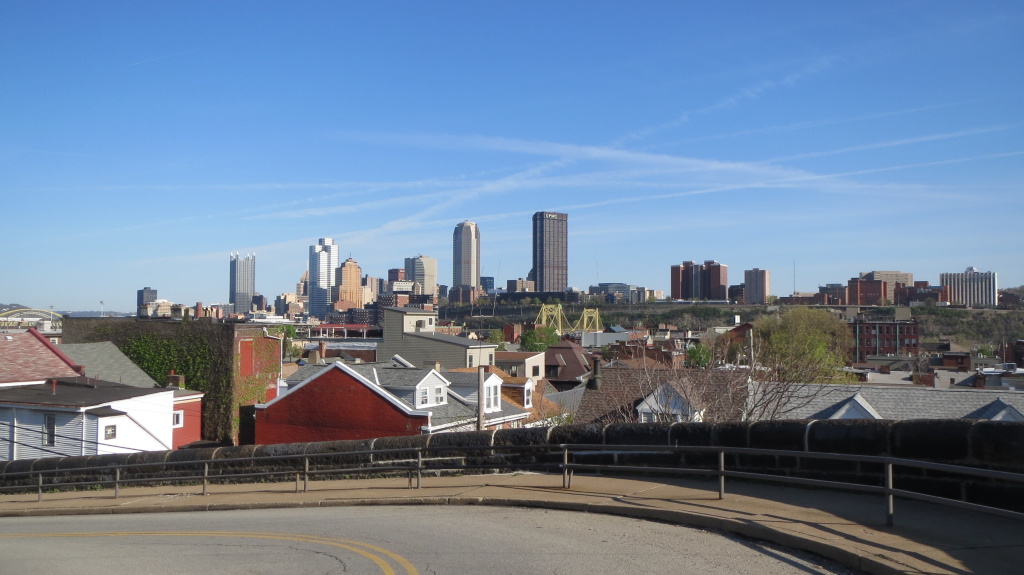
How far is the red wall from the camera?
3381 cm

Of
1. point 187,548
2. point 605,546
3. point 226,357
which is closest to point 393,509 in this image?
point 187,548

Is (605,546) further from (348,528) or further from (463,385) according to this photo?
(463,385)

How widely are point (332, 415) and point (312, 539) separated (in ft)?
81.2

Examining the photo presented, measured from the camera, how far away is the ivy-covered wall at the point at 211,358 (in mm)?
44531

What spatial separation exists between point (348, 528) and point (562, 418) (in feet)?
96.9

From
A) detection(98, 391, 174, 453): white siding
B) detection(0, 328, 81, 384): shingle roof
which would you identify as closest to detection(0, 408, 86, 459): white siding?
detection(98, 391, 174, 453): white siding

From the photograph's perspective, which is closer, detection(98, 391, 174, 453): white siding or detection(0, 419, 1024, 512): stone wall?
detection(0, 419, 1024, 512): stone wall

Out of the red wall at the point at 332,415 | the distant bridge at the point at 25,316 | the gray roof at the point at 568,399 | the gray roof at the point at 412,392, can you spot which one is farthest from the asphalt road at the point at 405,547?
the distant bridge at the point at 25,316

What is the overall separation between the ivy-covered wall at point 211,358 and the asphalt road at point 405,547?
31.7 meters

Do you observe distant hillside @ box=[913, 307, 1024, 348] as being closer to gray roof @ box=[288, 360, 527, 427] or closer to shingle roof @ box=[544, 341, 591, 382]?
shingle roof @ box=[544, 341, 591, 382]

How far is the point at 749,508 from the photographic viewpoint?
993 cm

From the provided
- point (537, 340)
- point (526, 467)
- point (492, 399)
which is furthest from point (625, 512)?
point (537, 340)

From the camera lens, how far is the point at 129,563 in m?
10.1

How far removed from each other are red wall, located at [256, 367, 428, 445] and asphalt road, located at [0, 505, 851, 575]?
20205 millimetres
